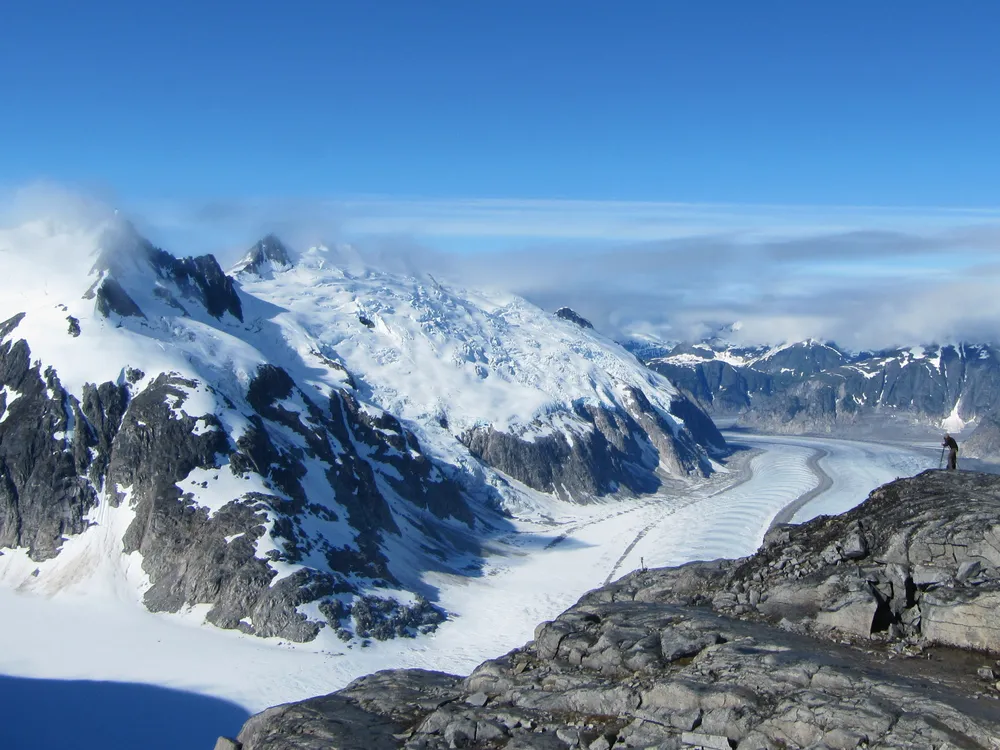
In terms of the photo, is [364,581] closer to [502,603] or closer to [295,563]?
[295,563]

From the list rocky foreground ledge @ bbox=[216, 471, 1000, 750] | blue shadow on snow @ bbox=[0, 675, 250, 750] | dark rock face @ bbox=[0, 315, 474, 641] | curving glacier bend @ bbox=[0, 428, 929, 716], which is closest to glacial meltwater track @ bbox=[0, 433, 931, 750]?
curving glacier bend @ bbox=[0, 428, 929, 716]

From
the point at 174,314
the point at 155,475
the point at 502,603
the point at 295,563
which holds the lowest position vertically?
the point at 502,603

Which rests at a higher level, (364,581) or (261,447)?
(261,447)

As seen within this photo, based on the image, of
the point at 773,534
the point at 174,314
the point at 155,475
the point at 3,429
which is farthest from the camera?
the point at 174,314

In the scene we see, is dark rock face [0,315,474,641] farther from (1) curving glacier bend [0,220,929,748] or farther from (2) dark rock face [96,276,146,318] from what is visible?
(2) dark rock face [96,276,146,318]

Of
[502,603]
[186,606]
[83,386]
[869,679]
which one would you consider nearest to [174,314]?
[83,386]

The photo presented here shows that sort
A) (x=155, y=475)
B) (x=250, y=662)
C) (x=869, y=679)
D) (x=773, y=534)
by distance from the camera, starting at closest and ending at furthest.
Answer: (x=869, y=679) < (x=773, y=534) < (x=250, y=662) < (x=155, y=475)

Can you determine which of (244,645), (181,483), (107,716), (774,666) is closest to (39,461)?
(181,483)
